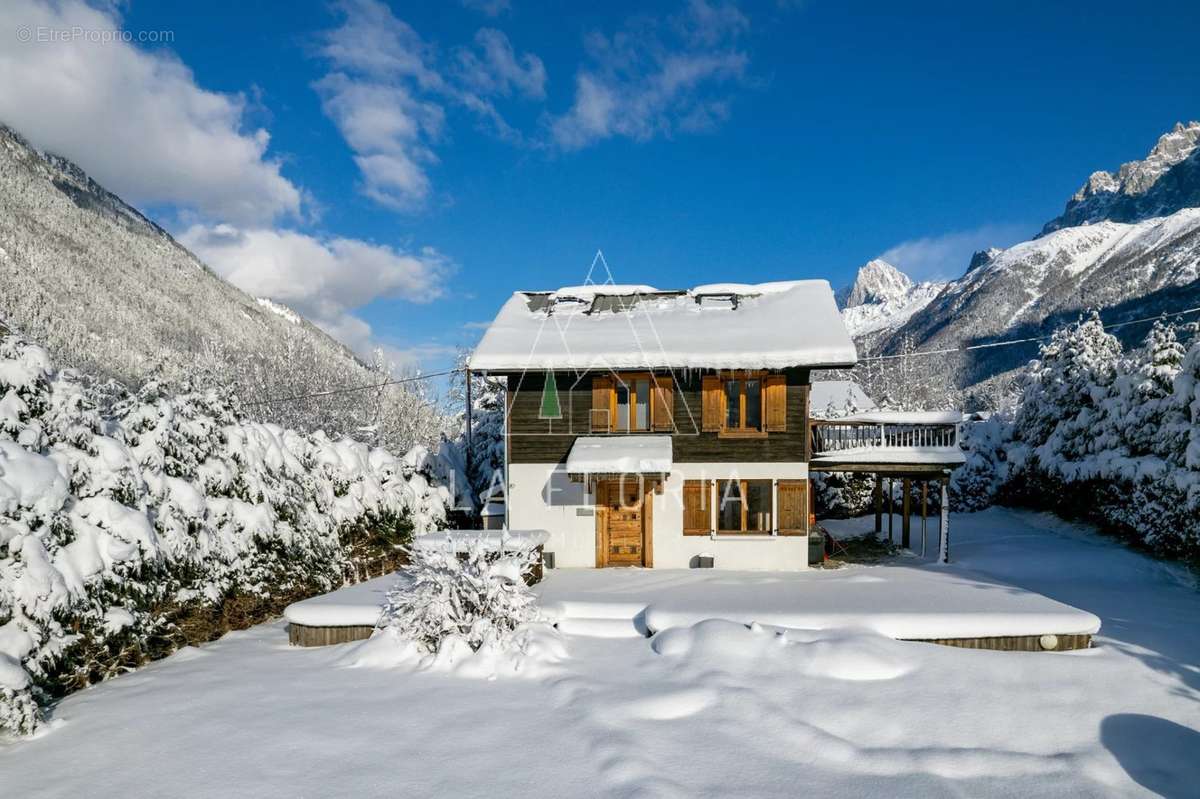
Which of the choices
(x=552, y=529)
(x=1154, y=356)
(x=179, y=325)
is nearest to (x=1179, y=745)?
(x=552, y=529)

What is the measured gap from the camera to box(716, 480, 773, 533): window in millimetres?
14023

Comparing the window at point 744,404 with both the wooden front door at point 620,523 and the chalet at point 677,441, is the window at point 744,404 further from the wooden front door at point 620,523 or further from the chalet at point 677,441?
the wooden front door at point 620,523

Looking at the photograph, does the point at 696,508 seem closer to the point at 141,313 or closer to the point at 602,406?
the point at 602,406

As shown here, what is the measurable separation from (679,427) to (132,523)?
1011 cm

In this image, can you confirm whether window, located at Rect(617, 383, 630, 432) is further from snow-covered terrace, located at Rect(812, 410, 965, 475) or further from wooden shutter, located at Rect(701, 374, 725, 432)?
snow-covered terrace, located at Rect(812, 410, 965, 475)

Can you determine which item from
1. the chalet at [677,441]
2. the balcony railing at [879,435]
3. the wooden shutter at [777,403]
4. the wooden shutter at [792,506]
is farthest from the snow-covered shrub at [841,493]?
the wooden shutter at [777,403]

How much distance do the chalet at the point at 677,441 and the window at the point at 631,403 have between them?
0.02m

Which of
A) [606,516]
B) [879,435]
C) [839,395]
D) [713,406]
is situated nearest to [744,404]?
[713,406]

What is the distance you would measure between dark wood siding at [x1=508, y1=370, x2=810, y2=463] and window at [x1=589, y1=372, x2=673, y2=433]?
202 mm

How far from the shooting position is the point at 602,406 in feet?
47.2

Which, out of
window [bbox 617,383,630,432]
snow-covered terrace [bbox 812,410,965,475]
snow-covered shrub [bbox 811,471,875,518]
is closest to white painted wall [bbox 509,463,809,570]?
window [bbox 617,383,630,432]

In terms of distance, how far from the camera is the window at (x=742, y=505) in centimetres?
1402

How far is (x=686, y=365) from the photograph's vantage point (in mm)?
13672

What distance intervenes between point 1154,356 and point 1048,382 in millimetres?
5824
